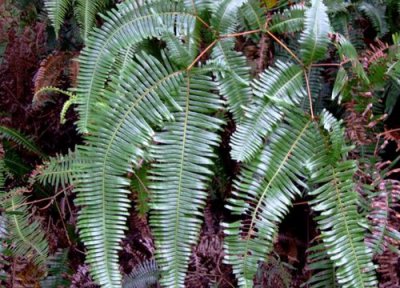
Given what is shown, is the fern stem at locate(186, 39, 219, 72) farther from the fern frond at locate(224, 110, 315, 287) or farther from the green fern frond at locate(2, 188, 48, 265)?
the green fern frond at locate(2, 188, 48, 265)

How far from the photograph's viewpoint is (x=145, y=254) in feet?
6.48

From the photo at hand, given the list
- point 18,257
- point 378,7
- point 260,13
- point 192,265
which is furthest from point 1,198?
point 378,7

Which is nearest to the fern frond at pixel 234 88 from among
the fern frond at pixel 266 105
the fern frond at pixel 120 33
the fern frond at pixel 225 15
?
the fern frond at pixel 266 105

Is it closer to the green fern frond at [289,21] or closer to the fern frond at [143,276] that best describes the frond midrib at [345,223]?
the green fern frond at [289,21]

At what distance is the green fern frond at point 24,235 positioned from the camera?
1.84 meters

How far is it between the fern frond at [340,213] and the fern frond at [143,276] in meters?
0.73

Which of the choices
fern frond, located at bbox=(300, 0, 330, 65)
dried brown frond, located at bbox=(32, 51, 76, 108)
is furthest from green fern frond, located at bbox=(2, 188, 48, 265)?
fern frond, located at bbox=(300, 0, 330, 65)

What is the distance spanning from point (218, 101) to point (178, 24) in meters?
0.38

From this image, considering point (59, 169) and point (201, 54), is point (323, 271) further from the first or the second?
point (59, 169)

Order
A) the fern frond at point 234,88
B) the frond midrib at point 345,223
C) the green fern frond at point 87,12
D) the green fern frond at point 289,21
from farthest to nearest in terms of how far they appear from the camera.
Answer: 1. the green fern frond at point 87,12
2. the green fern frond at point 289,21
3. the fern frond at point 234,88
4. the frond midrib at point 345,223

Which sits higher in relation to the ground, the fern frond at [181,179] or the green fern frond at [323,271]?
the fern frond at [181,179]

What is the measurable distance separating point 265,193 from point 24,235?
1.03 m

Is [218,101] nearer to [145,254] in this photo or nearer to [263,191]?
[263,191]

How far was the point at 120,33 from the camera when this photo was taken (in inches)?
68.2
